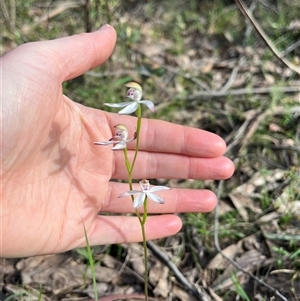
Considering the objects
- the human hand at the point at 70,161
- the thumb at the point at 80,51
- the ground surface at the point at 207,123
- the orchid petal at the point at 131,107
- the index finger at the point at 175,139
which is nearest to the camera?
the orchid petal at the point at 131,107

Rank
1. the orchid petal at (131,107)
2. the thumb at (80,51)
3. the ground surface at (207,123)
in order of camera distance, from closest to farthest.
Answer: the orchid petal at (131,107) < the thumb at (80,51) < the ground surface at (207,123)

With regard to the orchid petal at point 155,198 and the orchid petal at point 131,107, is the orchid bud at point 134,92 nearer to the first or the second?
the orchid petal at point 131,107

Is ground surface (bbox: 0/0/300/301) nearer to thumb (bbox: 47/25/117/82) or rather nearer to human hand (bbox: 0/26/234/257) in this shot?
human hand (bbox: 0/26/234/257)

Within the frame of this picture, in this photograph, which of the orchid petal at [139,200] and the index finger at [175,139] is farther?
the index finger at [175,139]

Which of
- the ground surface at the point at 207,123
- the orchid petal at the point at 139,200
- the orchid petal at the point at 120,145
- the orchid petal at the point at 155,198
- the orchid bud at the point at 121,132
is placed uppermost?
the orchid bud at the point at 121,132

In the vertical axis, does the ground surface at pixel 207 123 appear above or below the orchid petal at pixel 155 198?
below

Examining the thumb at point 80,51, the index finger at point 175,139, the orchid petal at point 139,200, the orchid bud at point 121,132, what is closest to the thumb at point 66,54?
the thumb at point 80,51
